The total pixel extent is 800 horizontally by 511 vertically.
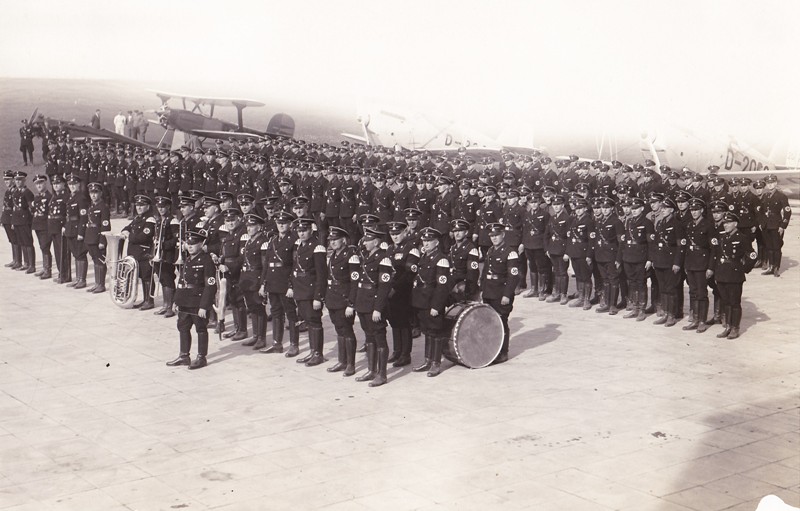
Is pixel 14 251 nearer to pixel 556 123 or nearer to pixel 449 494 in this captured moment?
pixel 449 494

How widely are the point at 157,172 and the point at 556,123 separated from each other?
19.1 m

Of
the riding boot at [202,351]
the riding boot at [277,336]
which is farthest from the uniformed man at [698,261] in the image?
the riding boot at [202,351]

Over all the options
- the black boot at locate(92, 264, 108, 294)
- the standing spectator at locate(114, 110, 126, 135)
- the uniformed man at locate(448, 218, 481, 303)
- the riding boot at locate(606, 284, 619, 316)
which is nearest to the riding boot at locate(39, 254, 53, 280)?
the black boot at locate(92, 264, 108, 294)

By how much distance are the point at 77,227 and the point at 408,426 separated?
967cm

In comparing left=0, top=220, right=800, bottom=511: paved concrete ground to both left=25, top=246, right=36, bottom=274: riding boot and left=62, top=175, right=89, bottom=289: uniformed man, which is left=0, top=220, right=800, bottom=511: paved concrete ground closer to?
left=62, top=175, right=89, bottom=289: uniformed man

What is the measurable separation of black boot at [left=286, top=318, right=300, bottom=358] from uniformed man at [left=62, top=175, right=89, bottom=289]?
592 centimetres

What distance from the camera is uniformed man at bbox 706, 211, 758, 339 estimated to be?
1341 centimetres

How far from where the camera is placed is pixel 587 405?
10227 millimetres

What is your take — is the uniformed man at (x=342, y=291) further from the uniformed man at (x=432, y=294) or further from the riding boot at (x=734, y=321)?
the riding boot at (x=734, y=321)

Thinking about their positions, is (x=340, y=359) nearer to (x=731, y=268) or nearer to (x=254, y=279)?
(x=254, y=279)

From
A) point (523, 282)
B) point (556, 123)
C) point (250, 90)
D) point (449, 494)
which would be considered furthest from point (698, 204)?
point (250, 90)

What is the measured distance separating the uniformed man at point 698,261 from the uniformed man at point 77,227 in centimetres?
1026

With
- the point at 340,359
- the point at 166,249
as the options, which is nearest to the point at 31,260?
the point at 166,249

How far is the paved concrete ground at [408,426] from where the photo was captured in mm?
7688
